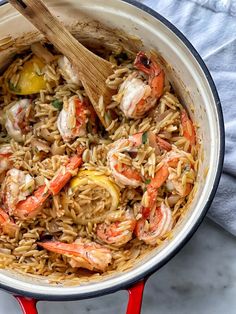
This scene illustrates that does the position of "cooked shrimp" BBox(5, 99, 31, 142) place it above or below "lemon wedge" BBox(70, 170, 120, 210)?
above

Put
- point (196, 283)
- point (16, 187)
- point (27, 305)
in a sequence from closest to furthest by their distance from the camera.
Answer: point (27, 305)
point (16, 187)
point (196, 283)

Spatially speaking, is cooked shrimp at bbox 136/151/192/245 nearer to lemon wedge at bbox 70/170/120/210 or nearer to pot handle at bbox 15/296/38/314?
lemon wedge at bbox 70/170/120/210

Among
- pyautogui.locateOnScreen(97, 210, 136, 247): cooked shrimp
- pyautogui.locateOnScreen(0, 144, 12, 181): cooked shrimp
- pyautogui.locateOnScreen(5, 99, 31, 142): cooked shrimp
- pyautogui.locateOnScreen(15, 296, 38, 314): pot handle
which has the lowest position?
pyautogui.locateOnScreen(97, 210, 136, 247): cooked shrimp

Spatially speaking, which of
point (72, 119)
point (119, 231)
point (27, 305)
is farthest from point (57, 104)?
point (27, 305)

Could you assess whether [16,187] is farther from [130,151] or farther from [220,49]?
[220,49]

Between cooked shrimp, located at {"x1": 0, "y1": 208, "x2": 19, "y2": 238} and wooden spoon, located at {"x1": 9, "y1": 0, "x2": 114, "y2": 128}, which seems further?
cooked shrimp, located at {"x1": 0, "y1": 208, "x2": 19, "y2": 238}

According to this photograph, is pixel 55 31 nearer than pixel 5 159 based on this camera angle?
Yes

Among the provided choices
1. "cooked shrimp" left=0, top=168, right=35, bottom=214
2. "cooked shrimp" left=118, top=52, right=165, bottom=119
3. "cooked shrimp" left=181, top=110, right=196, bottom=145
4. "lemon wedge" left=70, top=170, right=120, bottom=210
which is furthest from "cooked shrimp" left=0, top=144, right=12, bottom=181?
"cooked shrimp" left=181, top=110, right=196, bottom=145

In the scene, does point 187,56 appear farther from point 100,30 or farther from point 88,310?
point 88,310
